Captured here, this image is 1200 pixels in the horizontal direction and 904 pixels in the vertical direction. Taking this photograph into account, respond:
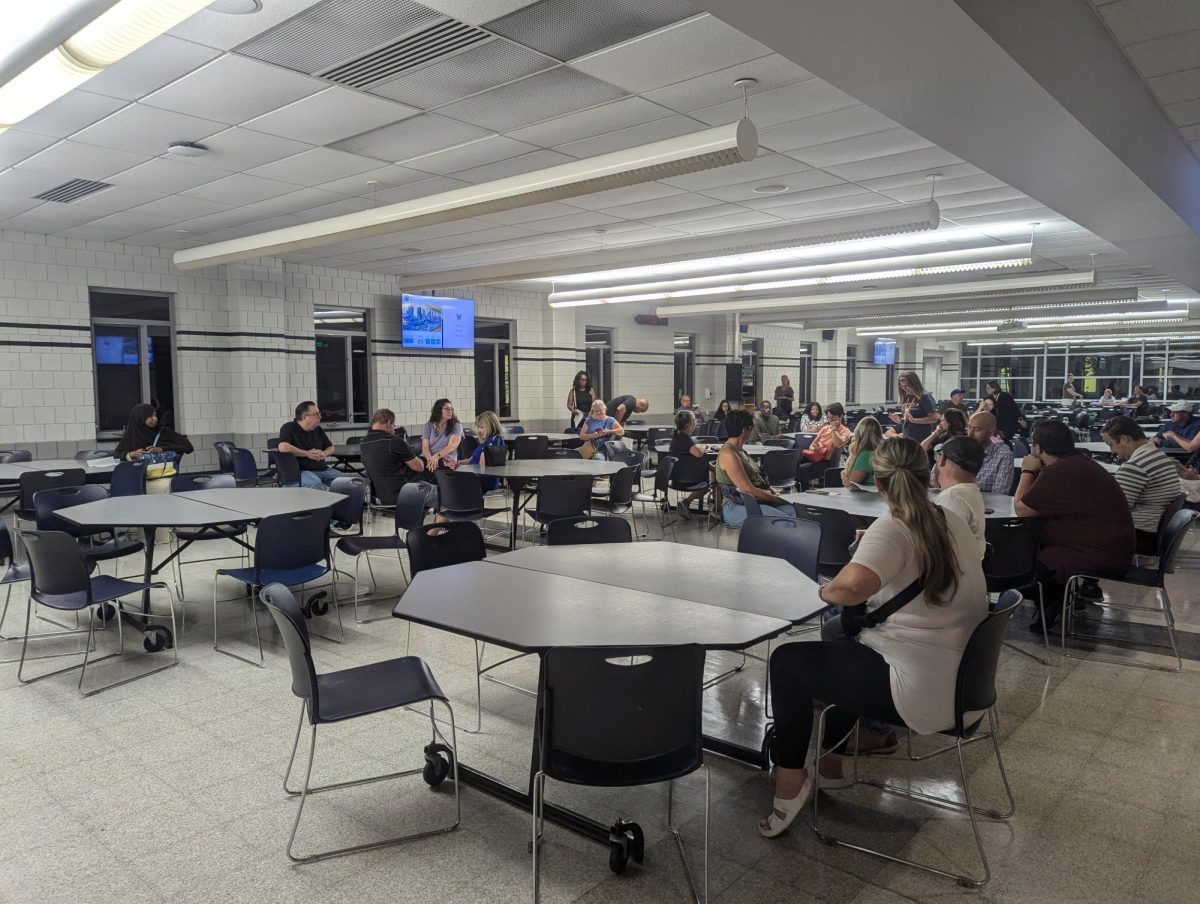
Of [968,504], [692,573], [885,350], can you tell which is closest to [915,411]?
[968,504]

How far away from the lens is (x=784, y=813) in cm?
267

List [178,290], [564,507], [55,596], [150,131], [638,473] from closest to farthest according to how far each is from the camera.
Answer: [55,596], [150,131], [564,507], [638,473], [178,290]

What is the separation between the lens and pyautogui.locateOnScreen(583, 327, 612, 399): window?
1526 cm

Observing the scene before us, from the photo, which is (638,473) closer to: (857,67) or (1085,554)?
(1085,554)

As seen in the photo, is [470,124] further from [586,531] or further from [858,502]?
[858,502]

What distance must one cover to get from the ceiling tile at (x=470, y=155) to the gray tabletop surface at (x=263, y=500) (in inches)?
96.7

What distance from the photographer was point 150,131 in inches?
199

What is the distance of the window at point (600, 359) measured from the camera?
15258mm

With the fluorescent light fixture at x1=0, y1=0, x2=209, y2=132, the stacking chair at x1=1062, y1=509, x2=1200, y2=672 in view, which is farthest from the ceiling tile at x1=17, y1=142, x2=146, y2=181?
the stacking chair at x1=1062, y1=509, x2=1200, y2=672

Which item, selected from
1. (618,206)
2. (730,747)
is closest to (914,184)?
(618,206)

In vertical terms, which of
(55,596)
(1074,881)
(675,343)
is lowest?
(1074,881)

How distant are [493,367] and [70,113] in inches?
350

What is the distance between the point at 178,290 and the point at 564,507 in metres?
6.20

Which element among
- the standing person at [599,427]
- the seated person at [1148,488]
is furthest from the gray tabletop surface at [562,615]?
the standing person at [599,427]
